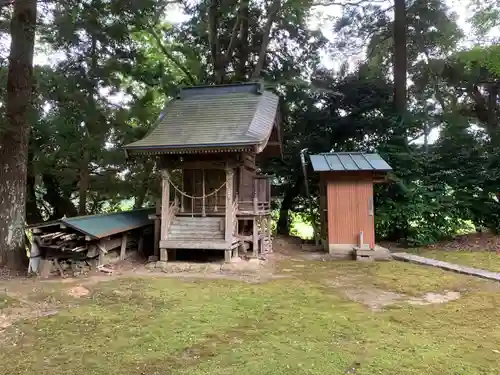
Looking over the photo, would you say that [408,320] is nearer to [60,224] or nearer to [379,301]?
[379,301]

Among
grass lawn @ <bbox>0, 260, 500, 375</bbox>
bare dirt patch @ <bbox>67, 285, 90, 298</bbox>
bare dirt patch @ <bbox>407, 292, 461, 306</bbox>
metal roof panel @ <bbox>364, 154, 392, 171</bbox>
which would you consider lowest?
bare dirt patch @ <bbox>407, 292, 461, 306</bbox>

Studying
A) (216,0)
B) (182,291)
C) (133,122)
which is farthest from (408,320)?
(216,0)

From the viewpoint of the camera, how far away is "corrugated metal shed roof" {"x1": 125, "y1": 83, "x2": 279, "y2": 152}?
8602mm

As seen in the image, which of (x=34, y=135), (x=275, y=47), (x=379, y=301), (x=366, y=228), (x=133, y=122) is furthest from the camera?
(x=275, y=47)

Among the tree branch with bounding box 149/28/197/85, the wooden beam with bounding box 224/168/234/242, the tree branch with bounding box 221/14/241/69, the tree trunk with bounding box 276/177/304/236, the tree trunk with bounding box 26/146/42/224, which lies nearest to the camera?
the wooden beam with bounding box 224/168/234/242

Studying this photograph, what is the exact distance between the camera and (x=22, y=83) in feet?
27.2

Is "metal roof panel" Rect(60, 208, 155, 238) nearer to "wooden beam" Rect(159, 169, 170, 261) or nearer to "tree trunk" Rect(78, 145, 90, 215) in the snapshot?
"wooden beam" Rect(159, 169, 170, 261)

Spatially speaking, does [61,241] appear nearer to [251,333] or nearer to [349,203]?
[251,333]

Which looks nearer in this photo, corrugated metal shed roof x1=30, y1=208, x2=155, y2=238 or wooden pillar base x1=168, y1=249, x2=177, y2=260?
corrugated metal shed roof x1=30, y1=208, x2=155, y2=238

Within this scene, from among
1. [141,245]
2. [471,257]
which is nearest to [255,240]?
[141,245]

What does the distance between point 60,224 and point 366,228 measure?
777 centimetres

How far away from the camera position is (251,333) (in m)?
4.40

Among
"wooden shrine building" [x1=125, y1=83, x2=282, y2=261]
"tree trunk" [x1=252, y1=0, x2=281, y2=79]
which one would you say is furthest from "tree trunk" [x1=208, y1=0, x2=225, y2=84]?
"wooden shrine building" [x1=125, y1=83, x2=282, y2=261]

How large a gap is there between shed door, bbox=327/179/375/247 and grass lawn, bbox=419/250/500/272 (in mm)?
2032
